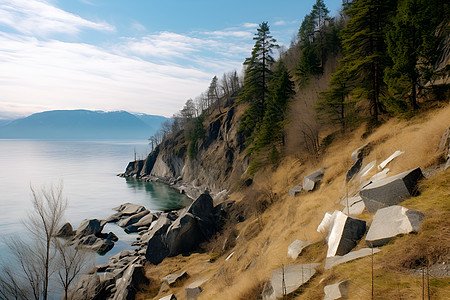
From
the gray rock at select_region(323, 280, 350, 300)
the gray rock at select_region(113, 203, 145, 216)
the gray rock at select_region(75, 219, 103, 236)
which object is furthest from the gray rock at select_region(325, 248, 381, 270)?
the gray rock at select_region(113, 203, 145, 216)

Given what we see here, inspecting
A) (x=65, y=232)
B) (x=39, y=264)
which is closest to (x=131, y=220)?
(x=65, y=232)

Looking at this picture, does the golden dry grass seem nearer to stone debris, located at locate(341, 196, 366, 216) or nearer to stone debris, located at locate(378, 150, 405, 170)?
stone debris, located at locate(378, 150, 405, 170)

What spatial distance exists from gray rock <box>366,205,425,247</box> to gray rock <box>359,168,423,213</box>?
4.64 feet

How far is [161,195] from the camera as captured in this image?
67625 millimetres

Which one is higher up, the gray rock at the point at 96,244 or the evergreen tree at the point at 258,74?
the evergreen tree at the point at 258,74

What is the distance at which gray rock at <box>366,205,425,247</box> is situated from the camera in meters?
6.52

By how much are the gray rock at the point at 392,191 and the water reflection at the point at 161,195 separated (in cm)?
4927

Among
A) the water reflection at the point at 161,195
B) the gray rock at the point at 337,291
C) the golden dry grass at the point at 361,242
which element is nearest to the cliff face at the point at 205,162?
the water reflection at the point at 161,195

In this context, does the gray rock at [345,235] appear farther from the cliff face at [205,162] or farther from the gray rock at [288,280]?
the cliff face at [205,162]

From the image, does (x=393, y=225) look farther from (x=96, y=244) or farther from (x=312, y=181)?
(x=96, y=244)

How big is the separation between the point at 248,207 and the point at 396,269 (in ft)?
81.0

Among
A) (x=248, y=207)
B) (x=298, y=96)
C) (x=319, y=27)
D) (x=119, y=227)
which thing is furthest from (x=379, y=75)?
(x=319, y=27)

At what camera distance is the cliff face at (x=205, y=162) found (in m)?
58.6

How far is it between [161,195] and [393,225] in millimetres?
65197
